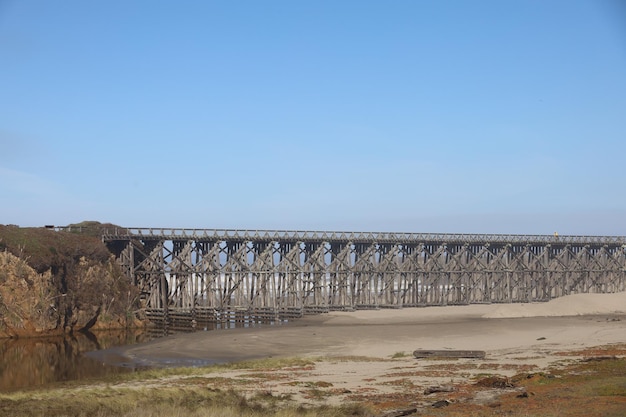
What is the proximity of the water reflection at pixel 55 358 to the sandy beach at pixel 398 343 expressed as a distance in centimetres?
276

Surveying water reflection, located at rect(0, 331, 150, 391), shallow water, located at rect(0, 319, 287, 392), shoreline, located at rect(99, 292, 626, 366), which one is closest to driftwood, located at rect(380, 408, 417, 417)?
shallow water, located at rect(0, 319, 287, 392)

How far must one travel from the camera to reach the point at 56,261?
56469mm

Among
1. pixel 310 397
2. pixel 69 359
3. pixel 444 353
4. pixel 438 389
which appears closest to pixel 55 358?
pixel 69 359

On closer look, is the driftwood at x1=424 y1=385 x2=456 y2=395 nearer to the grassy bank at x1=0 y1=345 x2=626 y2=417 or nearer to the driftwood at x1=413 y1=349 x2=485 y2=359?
the grassy bank at x1=0 y1=345 x2=626 y2=417

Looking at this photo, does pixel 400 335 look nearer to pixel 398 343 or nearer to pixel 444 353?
pixel 398 343

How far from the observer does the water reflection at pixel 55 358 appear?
3434 cm

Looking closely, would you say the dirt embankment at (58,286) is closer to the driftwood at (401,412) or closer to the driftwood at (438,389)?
the driftwood at (438,389)

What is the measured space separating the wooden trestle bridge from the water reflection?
817 cm

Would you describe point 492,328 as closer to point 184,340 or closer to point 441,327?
point 441,327

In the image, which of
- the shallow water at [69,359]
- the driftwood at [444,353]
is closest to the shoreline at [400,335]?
the shallow water at [69,359]

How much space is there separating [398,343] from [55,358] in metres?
18.4

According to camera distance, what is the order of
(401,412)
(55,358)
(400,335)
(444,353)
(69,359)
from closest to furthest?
(401,412)
(444,353)
(69,359)
(55,358)
(400,335)

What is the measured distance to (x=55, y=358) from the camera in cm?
4150

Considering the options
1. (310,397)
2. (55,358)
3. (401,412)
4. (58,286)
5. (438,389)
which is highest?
(58,286)
